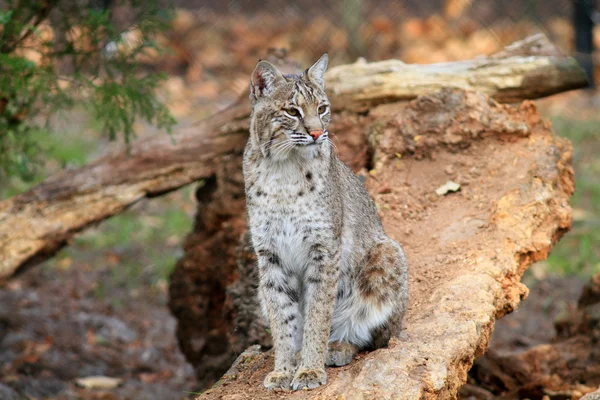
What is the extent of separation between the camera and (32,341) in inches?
295

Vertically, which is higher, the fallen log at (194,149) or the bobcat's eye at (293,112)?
the bobcat's eye at (293,112)

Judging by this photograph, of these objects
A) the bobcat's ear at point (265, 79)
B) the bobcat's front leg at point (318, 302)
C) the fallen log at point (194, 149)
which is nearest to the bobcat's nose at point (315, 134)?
the bobcat's ear at point (265, 79)

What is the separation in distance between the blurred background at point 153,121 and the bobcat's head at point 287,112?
1.64m

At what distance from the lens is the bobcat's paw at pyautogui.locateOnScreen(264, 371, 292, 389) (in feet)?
13.4

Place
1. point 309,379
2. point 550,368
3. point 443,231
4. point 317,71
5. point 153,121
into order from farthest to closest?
1. point 153,121
2. point 550,368
3. point 443,231
4. point 317,71
5. point 309,379

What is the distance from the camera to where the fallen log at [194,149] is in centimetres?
610

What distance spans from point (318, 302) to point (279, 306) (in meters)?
0.25

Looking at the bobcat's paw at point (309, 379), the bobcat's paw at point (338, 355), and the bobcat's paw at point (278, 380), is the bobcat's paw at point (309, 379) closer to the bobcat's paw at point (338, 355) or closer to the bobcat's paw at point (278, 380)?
the bobcat's paw at point (278, 380)

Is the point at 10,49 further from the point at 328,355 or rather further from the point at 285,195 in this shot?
the point at 328,355

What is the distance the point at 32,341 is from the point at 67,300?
0.96 meters

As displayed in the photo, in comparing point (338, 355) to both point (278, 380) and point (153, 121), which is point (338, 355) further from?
point (153, 121)

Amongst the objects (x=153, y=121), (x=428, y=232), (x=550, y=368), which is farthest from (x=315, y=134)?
(x=153, y=121)

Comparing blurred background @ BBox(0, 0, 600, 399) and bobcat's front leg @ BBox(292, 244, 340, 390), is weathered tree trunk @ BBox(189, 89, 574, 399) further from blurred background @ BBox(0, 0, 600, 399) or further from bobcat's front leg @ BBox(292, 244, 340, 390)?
blurred background @ BBox(0, 0, 600, 399)

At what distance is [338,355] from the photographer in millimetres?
4234
